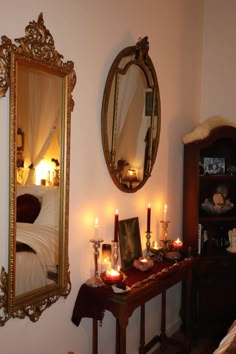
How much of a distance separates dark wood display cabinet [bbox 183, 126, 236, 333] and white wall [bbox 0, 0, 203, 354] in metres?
0.14

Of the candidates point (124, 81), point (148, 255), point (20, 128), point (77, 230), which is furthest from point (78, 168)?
point (148, 255)

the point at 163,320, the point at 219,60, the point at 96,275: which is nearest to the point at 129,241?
the point at 96,275

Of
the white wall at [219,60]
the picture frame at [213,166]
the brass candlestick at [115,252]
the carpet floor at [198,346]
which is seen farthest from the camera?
the white wall at [219,60]

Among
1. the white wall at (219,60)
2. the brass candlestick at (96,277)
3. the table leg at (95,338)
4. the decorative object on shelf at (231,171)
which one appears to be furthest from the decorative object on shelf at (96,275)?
the white wall at (219,60)

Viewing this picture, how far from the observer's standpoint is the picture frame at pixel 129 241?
236 cm

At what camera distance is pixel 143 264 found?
91.0 inches

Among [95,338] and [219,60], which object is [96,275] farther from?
[219,60]

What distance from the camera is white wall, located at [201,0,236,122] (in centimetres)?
339

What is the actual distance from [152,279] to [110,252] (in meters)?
0.30

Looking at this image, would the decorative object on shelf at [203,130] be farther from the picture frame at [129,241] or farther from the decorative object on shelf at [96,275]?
the decorative object on shelf at [96,275]

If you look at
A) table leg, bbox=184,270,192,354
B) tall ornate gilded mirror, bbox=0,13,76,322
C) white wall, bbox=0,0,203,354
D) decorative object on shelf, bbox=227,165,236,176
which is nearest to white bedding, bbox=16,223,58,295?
tall ornate gilded mirror, bbox=0,13,76,322

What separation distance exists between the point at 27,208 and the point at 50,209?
0.54ft

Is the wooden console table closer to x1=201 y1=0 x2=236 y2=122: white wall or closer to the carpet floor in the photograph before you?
the carpet floor

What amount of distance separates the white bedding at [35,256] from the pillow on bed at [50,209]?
1.0 inches
